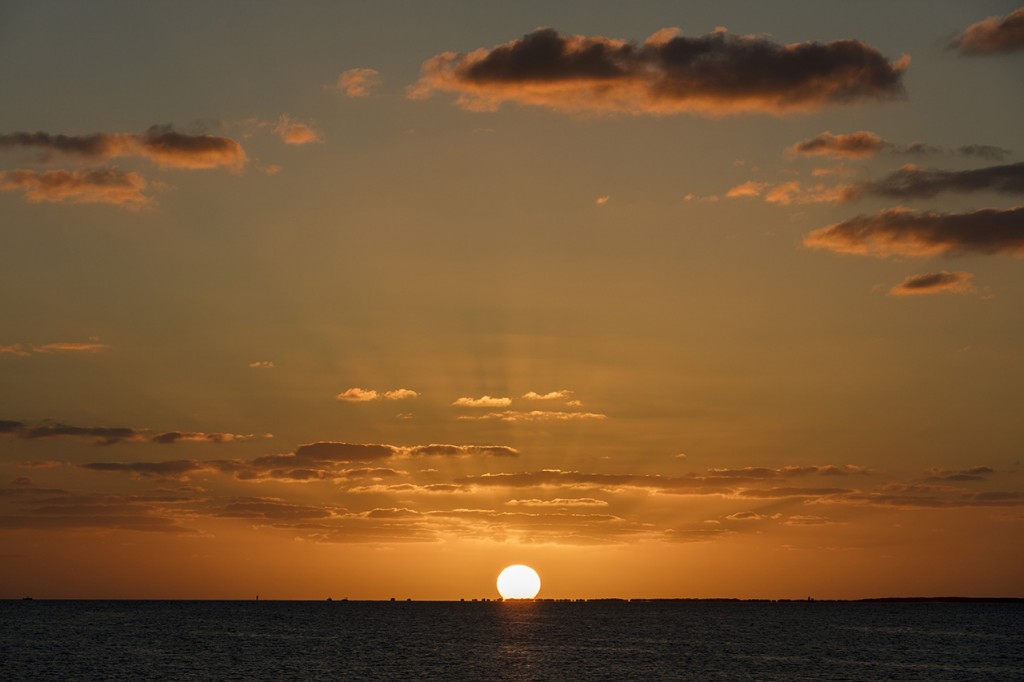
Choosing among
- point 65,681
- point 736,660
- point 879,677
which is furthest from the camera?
point 736,660

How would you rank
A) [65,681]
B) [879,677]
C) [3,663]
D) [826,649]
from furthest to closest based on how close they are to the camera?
[826,649] → [3,663] → [879,677] → [65,681]

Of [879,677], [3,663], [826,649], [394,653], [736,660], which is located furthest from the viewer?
[826,649]

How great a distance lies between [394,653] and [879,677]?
78.5m

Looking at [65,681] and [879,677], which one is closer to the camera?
[65,681]

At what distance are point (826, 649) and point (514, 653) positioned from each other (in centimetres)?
5618

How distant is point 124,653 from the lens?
177 m

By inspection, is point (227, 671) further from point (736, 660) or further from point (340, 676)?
point (736, 660)

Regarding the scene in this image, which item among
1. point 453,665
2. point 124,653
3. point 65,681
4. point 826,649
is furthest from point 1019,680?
point 124,653

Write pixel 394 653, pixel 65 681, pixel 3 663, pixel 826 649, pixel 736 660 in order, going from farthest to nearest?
pixel 826 649, pixel 394 653, pixel 736 660, pixel 3 663, pixel 65 681

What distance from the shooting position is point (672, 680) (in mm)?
136750

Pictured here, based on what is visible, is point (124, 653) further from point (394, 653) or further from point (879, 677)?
point (879, 677)

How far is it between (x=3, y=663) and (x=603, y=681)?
82.7 m

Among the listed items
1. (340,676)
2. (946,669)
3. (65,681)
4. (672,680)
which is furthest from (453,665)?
(946,669)

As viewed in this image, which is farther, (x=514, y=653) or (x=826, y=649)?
(x=826, y=649)
